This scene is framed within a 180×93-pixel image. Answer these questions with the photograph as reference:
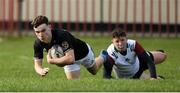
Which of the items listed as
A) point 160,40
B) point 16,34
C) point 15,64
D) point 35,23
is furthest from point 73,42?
point 16,34

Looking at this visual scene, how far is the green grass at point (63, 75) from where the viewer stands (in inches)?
369

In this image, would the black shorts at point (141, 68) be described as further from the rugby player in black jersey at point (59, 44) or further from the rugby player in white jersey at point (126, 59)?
the rugby player in black jersey at point (59, 44)

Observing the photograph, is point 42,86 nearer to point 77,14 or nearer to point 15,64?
point 15,64

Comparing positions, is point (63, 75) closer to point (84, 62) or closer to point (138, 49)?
point (84, 62)

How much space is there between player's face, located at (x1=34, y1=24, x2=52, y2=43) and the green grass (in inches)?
23.0

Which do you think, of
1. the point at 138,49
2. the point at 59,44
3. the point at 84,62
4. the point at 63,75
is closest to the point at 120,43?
the point at 138,49

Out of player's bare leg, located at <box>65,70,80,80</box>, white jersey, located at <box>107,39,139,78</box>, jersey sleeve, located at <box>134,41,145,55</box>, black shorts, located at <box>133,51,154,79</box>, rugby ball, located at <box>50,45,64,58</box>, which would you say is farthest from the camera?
black shorts, located at <box>133,51,154,79</box>

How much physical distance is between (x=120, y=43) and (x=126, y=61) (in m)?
0.53

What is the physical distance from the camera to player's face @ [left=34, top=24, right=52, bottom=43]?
1037cm

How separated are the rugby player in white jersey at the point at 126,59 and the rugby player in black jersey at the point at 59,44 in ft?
0.55

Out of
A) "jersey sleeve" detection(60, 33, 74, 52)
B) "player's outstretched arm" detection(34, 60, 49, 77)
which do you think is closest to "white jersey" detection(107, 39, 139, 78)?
"jersey sleeve" detection(60, 33, 74, 52)

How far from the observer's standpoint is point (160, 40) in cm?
2097

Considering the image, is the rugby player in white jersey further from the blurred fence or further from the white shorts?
the blurred fence

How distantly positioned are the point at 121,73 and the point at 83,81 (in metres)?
1.99
